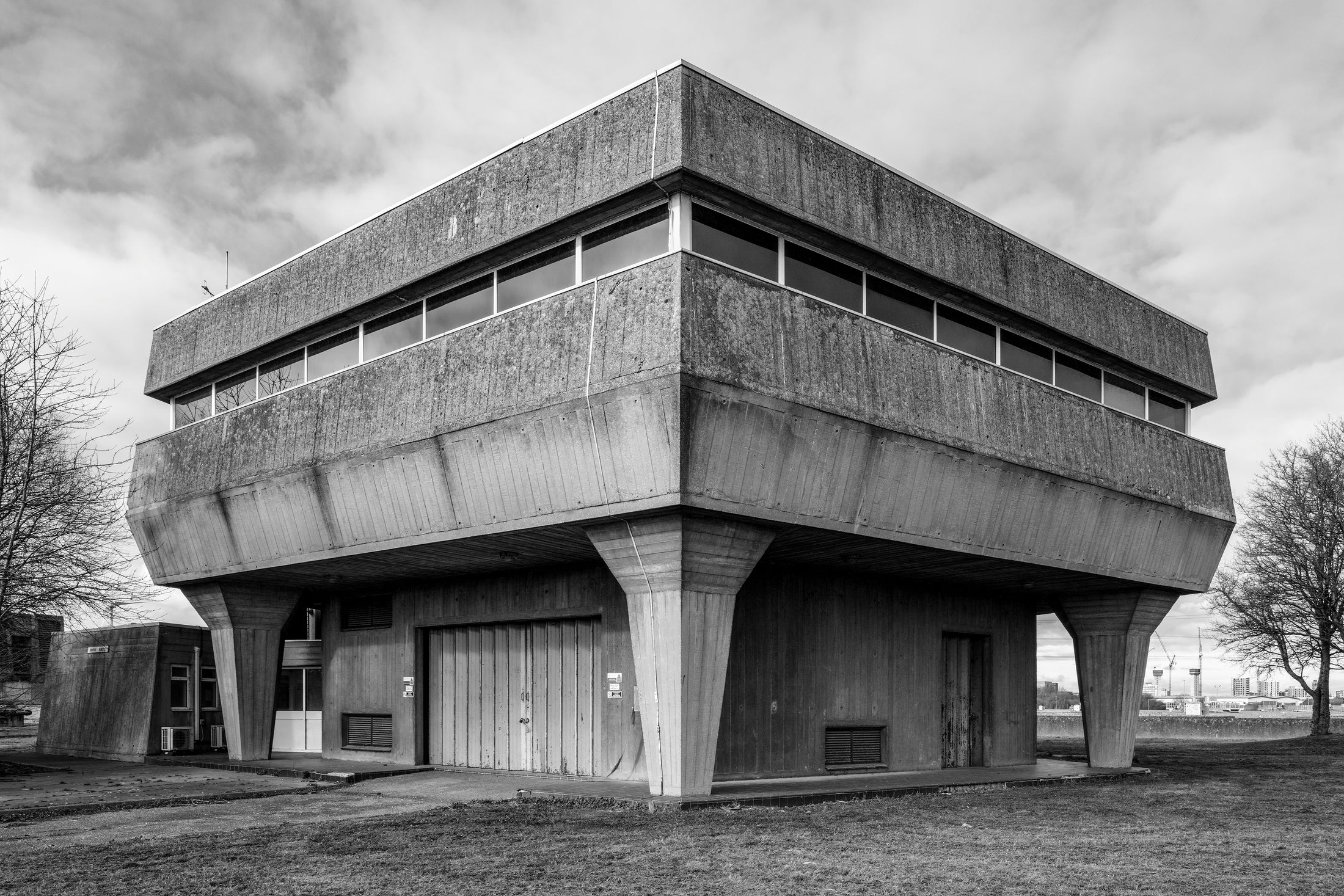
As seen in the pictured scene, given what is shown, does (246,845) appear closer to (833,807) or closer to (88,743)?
(833,807)

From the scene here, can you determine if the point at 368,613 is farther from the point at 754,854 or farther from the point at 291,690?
the point at 754,854

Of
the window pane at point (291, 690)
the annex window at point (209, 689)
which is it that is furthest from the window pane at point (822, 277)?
the annex window at point (209, 689)

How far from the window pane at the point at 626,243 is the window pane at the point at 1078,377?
→ 9.70 meters

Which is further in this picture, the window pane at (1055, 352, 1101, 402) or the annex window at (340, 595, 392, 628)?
the annex window at (340, 595, 392, 628)

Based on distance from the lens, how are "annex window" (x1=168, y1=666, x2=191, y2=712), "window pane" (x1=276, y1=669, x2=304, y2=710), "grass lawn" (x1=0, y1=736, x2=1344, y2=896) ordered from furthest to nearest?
"annex window" (x1=168, y1=666, x2=191, y2=712), "window pane" (x1=276, y1=669, x2=304, y2=710), "grass lawn" (x1=0, y1=736, x2=1344, y2=896)

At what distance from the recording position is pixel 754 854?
443 inches

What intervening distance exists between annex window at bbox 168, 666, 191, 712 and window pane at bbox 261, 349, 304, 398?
879cm

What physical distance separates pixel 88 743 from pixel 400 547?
49.1ft

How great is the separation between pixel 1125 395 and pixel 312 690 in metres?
18.4

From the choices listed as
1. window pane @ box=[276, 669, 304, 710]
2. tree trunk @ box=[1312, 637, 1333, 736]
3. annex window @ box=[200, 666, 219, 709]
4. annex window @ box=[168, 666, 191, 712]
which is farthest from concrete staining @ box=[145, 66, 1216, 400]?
tree trunk @ box=[1312, 637, 1333, 736]

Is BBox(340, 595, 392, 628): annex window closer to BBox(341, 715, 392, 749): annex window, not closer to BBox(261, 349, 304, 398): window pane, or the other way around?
BBox(341, 715, 392, 749): annex window

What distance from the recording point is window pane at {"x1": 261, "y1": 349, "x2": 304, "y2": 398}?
2203 centimetres

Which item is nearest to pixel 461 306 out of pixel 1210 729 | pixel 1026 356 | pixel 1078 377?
pixel 1026 356

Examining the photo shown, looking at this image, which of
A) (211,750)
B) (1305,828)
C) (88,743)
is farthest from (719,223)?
(88,743)
